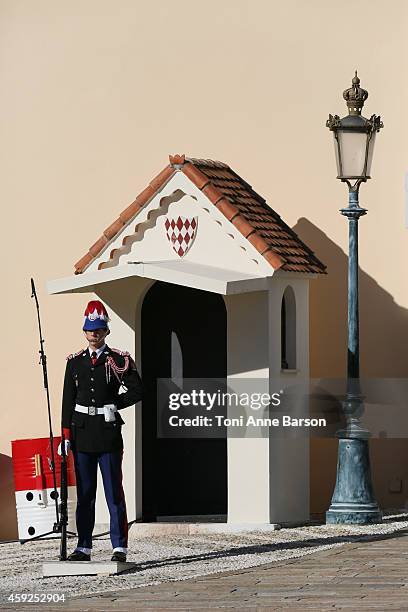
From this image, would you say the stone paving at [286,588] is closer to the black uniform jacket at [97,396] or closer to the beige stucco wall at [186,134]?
the black uniform jacket at [97,396]

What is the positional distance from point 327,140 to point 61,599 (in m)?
7.50

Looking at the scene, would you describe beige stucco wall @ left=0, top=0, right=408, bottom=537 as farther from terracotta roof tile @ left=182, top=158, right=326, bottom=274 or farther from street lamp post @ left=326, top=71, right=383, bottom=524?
street lamp post @ left=326, top=71, right=383, bottom=524

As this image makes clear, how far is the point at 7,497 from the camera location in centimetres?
1722

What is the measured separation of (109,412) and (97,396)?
14 cm

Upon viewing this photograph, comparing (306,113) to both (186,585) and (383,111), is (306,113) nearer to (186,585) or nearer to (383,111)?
(383,111)

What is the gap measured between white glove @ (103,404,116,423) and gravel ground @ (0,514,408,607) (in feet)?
3.49

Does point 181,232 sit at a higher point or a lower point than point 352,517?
higher

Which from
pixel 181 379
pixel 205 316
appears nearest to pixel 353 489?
pixel 181 379

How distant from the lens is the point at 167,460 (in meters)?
15.1

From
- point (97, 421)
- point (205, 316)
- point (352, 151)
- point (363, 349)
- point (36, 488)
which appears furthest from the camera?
point (363, 349)

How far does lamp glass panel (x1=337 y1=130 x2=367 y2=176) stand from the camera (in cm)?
1423

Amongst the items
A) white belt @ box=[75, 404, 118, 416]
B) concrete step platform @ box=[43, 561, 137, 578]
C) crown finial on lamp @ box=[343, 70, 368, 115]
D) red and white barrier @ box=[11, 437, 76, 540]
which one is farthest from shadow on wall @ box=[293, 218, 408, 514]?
concrete step platform @ box=[43, 561, 137, 578]

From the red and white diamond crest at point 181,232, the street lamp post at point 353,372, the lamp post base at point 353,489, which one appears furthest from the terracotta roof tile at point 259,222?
the lamp post base at point 353,489

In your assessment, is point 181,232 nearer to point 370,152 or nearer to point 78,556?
point 370,152
